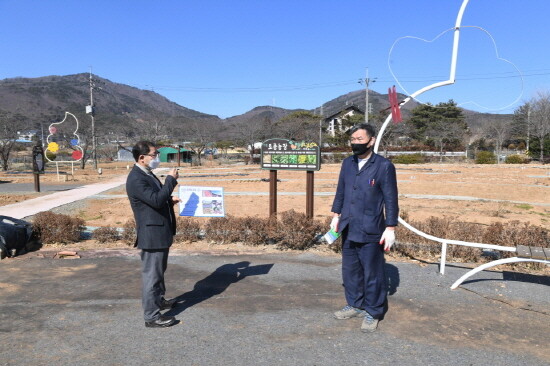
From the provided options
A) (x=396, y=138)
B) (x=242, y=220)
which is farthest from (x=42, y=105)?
(x=242, y=220)

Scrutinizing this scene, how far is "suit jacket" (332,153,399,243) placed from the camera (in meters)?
3.48

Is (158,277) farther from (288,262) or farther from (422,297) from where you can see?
(422,297)

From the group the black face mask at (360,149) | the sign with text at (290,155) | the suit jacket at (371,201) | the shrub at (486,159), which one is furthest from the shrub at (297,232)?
the shrub at (486,159)

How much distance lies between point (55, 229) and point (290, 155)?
13.8 ft

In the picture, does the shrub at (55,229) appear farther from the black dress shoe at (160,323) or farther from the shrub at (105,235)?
the black dress shoe at (160,323)

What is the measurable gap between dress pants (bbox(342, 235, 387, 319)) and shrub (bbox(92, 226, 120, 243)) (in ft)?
14.9

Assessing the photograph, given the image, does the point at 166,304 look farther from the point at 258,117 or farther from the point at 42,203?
the point at 258,117

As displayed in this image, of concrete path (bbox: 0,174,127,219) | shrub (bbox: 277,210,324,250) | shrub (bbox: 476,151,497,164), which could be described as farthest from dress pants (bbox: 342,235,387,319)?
shrub (bbox: 476,151,497,164)

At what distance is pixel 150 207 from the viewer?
3.40m

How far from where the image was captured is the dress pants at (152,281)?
3441 millimetres

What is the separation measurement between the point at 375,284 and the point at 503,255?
9.95 ft

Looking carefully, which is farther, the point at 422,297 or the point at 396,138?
the point at 396,138

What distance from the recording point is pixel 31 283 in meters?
4.64

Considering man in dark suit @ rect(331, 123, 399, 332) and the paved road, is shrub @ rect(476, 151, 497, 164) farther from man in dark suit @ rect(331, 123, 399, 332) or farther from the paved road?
man in dark suit @ rect(331, 123, 399, 332)
